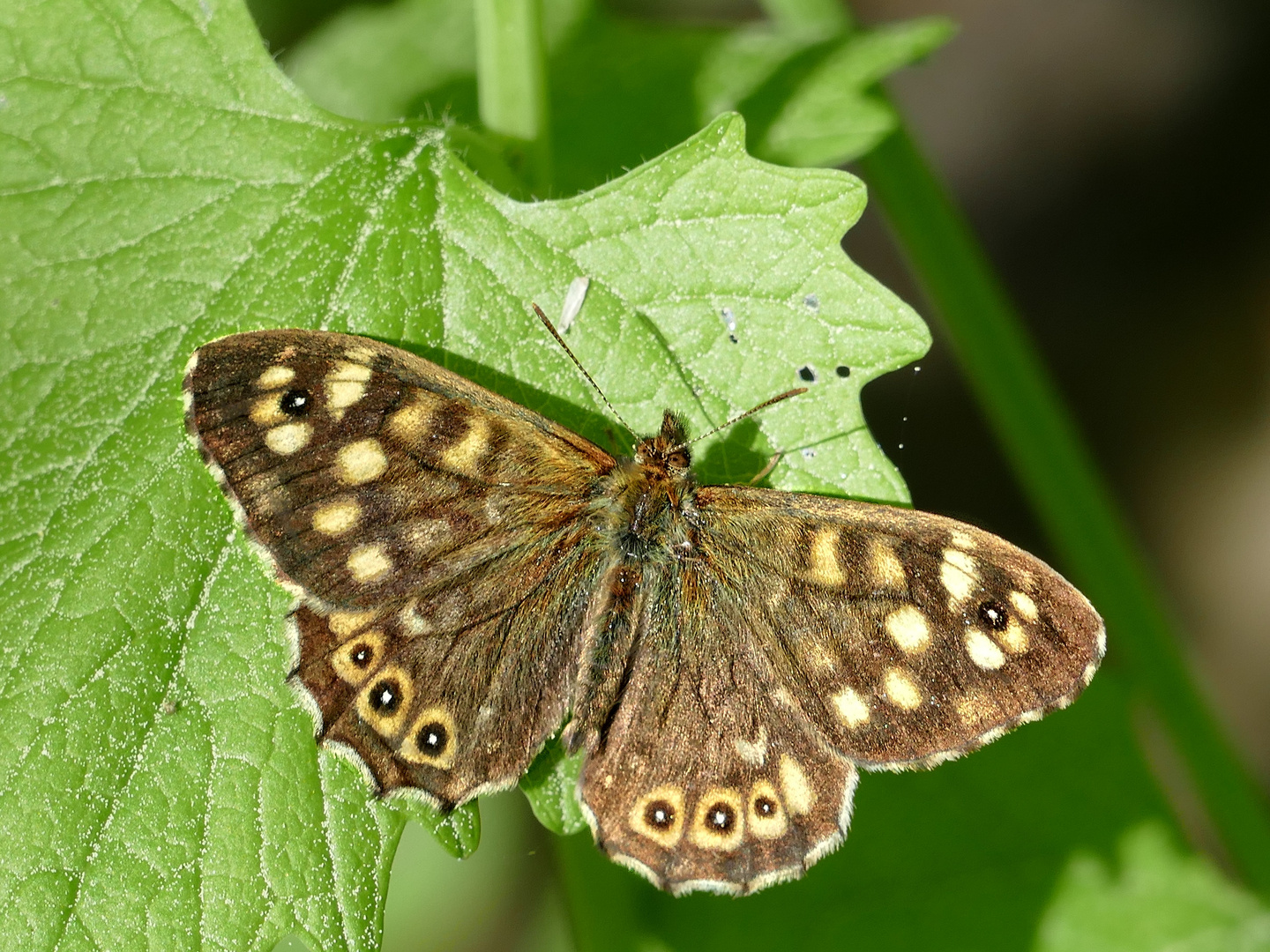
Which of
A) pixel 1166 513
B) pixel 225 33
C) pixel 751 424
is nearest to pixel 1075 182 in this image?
pixel 1166 513

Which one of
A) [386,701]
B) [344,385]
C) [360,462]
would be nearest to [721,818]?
[386,701]

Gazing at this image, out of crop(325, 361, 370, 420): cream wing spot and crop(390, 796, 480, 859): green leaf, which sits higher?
crop(325, 361, 370, 420): cream wing spot

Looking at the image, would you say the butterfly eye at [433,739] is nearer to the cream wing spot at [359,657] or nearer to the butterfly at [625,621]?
the butterfly at [625,621]

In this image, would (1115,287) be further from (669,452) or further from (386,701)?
(386,701)

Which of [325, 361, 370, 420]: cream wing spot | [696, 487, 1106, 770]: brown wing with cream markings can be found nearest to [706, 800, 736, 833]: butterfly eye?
[696, 487, 1106, 770]: brown wing with cream markings

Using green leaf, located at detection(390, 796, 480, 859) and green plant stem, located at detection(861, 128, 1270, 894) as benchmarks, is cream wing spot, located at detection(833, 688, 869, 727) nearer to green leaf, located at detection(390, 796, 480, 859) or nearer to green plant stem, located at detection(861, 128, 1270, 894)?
green leaf, located at detection(390, 796, 480, 859)

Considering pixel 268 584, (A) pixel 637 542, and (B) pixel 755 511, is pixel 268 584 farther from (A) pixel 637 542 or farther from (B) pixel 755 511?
(B) pixel 755 511
